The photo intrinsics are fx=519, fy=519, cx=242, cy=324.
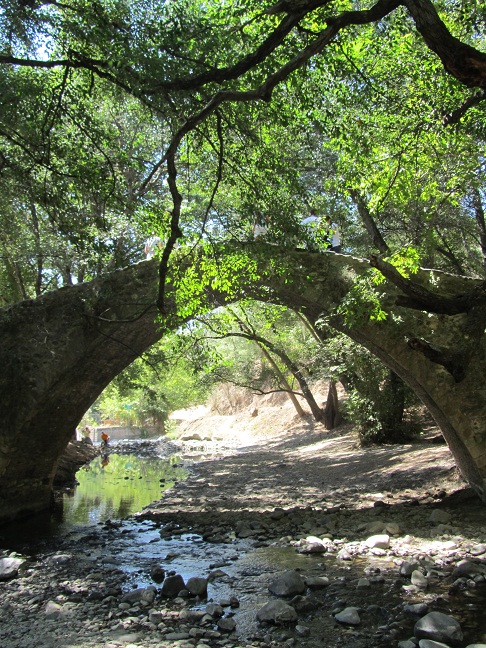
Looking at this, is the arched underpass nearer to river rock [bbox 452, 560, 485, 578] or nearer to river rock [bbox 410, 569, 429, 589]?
river rock [bbox 452, 560, 485, 578]

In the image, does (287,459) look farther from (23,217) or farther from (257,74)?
(257,74)

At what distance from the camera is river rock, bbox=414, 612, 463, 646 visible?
138 inches

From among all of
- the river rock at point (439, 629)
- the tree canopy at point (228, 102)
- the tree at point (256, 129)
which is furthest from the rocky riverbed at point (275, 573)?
→ the tree canopy at point (228, 102)

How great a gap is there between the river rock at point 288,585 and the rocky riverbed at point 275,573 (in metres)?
0.01

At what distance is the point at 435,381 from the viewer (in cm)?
701

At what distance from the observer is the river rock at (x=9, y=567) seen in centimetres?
538

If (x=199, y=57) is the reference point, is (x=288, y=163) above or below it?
below

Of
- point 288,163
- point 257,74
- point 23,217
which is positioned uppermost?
point 23,217

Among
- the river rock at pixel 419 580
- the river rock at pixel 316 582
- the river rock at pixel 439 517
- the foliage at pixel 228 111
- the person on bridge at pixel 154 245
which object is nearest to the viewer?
the river rock at pixel 419 580

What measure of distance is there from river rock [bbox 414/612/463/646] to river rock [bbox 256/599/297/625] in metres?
0.93

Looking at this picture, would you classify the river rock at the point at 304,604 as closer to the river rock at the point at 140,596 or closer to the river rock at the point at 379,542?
the river rock at the point at 140,596

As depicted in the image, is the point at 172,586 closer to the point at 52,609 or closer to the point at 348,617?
the point at 52,609

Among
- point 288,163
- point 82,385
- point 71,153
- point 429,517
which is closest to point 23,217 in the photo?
point 82,385

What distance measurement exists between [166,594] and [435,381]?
436 cm
